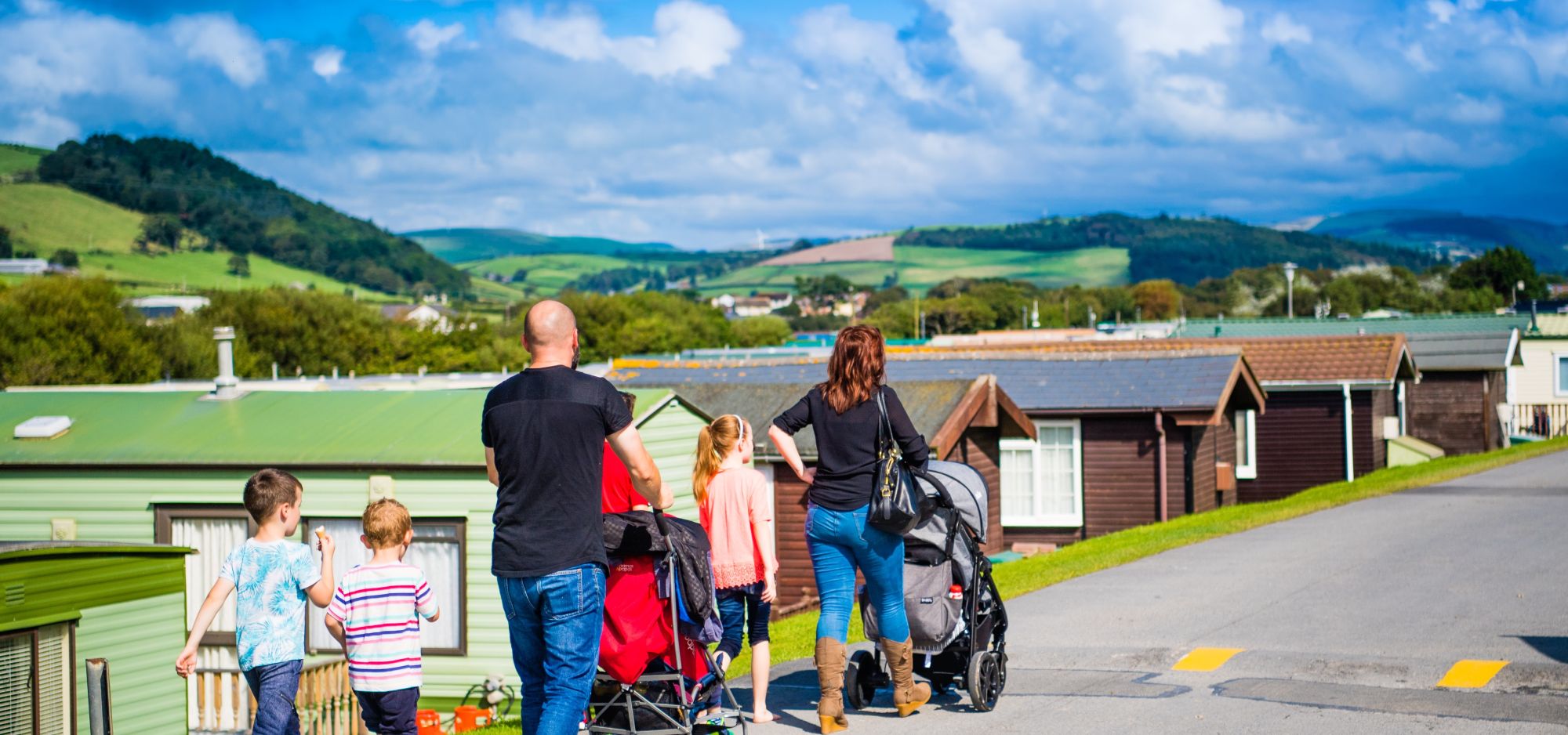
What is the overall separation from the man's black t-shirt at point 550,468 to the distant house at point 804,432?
11.9 meters

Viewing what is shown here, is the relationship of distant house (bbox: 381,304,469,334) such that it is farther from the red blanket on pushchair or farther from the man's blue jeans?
the man's blue jeans

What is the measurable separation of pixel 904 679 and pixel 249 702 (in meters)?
8.96

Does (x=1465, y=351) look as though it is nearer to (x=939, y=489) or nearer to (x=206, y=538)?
(x=206, y=538)

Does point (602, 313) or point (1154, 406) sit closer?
point (1154, 406)

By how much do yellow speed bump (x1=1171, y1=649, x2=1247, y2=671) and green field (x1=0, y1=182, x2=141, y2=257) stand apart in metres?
164

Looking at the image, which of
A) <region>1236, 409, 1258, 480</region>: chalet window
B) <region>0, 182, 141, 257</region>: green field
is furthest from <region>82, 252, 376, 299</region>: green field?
<region>1236, 409, 1258, 480</region>: chalet window

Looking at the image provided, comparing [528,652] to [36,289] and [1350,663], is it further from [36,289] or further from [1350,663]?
[36,289]

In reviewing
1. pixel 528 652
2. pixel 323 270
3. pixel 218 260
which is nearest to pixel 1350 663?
pixel 528 652

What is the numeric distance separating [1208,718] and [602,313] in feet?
387

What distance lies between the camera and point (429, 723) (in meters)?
12.8

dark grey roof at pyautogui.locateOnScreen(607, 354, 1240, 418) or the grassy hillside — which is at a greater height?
the grassy hillside

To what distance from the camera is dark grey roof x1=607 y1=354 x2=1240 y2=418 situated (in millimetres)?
23609

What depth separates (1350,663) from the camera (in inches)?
348

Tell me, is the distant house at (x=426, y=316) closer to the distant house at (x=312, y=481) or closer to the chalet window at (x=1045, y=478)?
the chalet window at (x=1045, y=478)
